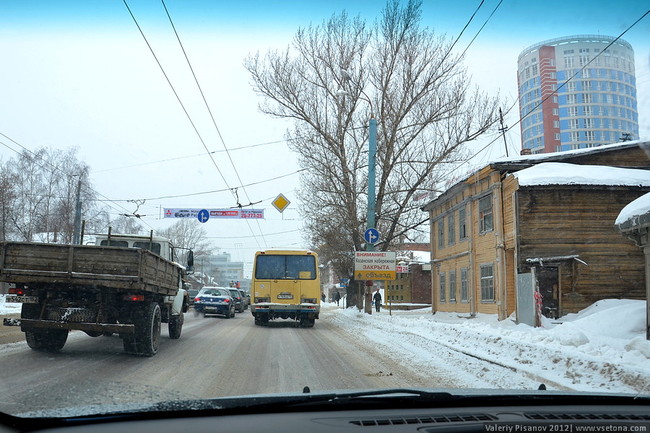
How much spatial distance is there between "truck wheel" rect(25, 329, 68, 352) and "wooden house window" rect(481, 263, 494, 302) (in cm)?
1572

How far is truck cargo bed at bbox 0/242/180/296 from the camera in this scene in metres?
8.77

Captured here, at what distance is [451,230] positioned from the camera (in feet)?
88.0

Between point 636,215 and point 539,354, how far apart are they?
444 cm

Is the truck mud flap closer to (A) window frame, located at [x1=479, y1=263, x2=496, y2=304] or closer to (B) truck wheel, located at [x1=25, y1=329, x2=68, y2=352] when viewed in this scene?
(B) truck wheel, located at [x1=25, y1=329, x2=68, y2=352]

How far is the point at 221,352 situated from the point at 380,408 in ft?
27.2

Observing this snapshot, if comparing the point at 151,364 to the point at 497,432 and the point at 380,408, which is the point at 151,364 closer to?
the point at 380,408

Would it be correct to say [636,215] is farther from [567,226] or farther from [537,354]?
[567,226]

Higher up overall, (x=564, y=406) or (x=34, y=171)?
(x=34, y=171)

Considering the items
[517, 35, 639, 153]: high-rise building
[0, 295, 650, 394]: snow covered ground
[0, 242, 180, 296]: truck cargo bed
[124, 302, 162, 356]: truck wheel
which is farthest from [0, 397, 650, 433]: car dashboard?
[517, 35, 639, 153]: high-rise building

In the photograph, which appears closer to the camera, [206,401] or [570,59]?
[206,401]

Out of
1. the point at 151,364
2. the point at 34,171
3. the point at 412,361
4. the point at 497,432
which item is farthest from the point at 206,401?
the point at 34,171

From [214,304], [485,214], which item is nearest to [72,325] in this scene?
[485,214]

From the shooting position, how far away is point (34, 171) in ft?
138

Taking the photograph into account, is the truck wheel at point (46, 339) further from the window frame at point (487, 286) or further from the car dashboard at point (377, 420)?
the window frame at point (487, 286)
